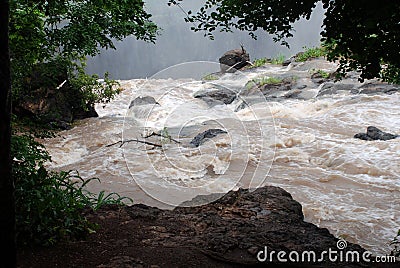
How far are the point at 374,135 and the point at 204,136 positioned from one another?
3.41 m

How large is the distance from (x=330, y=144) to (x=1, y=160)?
6.81m

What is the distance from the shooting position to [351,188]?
17.4 feet

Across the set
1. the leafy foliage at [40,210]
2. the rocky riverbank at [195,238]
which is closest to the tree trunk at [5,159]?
the rocky riverbank at [195,238]

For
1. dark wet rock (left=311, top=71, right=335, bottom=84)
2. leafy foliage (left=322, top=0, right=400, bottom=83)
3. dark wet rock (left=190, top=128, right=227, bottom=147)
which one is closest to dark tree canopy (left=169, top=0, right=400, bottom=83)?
leafy foliage (left=322, top=0, right=400, bottom=83)

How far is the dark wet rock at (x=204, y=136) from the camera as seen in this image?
→ 752 centimetres

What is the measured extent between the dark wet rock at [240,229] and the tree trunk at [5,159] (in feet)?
3.79

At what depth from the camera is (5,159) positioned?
1.35m

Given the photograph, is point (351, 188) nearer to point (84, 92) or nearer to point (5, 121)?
point (5, 121)

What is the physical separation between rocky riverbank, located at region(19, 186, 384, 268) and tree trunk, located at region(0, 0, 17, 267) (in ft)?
2.33

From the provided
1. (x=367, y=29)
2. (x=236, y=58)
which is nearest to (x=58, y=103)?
(x=367, y=29)

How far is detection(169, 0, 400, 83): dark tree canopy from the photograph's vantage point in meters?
1.74

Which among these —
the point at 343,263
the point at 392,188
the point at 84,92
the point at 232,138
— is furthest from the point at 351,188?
the point at 84,92

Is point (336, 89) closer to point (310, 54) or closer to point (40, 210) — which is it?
point (310, 54)

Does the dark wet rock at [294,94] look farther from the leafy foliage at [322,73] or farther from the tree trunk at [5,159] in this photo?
the tree trunk at [5,159]
